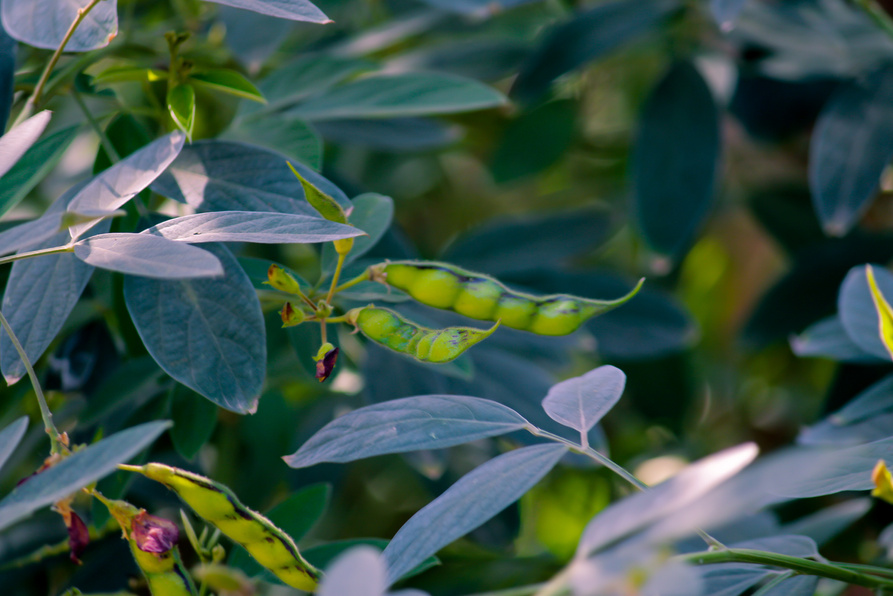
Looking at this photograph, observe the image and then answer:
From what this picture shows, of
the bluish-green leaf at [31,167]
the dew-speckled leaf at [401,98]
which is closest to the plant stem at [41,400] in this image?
the bluish-green leaf at [31,167]

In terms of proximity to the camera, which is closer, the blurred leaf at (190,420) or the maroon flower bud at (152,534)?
the maroon flower bud at (152,534)

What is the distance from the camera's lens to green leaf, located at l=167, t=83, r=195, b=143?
0.51 metres

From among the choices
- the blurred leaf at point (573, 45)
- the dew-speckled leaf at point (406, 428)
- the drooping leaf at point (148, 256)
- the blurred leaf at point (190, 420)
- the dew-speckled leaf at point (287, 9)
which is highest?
the dew-speckled leaf at point (287, 9)

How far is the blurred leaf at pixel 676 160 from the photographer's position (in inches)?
35.6

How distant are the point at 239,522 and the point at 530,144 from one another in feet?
2.73

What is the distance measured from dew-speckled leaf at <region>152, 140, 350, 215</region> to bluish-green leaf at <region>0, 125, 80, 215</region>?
11 centimetres

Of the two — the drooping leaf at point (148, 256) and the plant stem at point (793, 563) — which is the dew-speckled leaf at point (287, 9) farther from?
the plant stem at point (793, 563)

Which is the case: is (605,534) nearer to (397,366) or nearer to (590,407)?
(590,407)

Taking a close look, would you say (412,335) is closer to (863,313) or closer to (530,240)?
(863,313)

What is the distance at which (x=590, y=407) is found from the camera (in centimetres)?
44

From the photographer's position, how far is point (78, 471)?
0.33 metres

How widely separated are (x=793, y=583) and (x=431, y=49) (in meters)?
0.87

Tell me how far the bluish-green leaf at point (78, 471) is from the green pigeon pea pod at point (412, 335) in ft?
0.62

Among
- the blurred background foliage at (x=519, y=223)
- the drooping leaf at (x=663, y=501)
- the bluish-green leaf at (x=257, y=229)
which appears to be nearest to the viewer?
the drooping leaf at (x=663, y=501)
